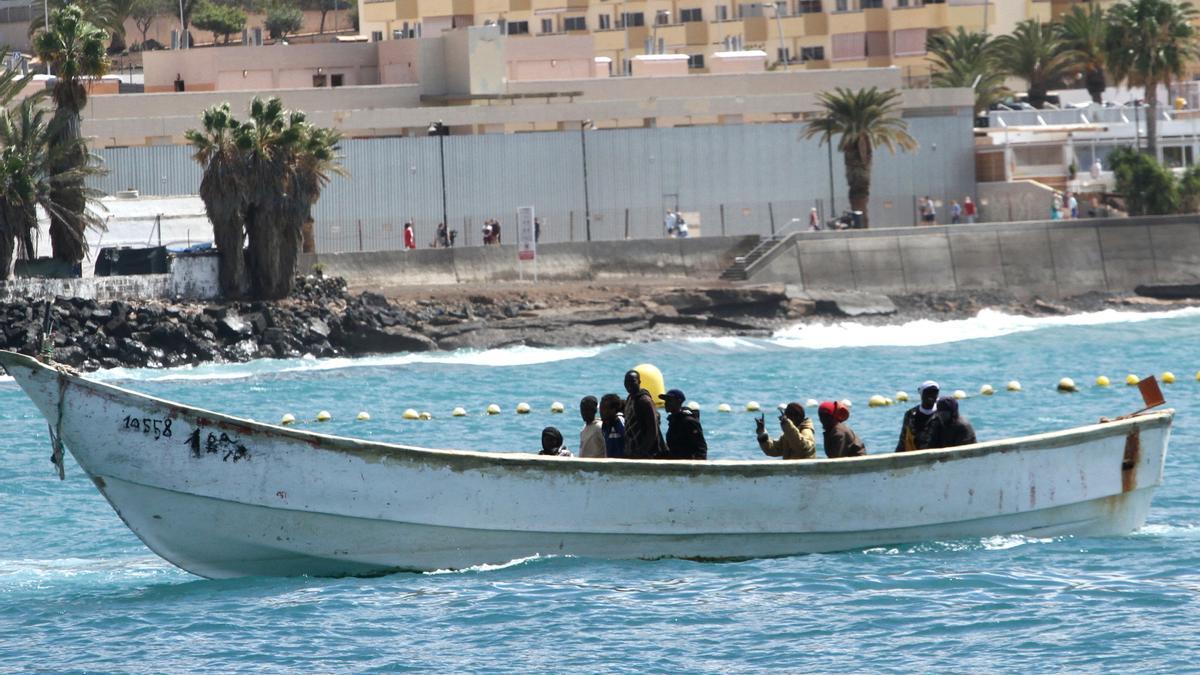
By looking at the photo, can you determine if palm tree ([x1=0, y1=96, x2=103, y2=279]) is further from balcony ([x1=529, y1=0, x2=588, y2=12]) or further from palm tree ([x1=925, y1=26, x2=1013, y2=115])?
balcony ([x1=529, y1=0, x2=588, y2=12])

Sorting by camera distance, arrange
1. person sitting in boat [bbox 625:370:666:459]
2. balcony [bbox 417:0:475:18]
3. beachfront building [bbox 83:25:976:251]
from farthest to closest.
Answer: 1. balcony [bbox 417:0:475:18]
2. beachfront building [bbox 83:25:976:251]
3. person sitting in boat [bbox 625:370:666:459]

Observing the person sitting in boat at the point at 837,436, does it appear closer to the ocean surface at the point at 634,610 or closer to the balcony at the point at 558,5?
the ocean surface at the point at 634,610

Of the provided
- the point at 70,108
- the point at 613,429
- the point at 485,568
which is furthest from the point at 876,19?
the point at 485,568

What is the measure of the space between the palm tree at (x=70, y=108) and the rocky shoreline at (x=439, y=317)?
8.89 feet

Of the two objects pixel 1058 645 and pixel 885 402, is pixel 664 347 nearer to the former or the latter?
pixel 885 402

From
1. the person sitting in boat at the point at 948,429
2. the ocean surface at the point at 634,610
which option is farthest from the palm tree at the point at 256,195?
the person sitting in boat at the point at 948,429

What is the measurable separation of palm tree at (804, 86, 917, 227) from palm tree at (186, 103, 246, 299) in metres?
19.2

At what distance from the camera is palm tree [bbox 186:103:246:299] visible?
47531 mm

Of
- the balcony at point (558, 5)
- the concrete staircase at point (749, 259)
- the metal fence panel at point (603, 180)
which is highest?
the balcony at point (558, 5)

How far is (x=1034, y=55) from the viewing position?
3007 inches

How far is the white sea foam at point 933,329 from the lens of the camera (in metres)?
48.2

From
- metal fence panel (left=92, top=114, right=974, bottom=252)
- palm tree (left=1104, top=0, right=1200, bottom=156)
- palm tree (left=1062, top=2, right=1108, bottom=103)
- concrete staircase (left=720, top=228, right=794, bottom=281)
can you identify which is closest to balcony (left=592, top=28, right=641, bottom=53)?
palm tree (left=1062, top=2, right=1108, bottom=103)

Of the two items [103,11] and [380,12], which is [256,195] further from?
[103,11]

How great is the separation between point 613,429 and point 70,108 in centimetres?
3398
